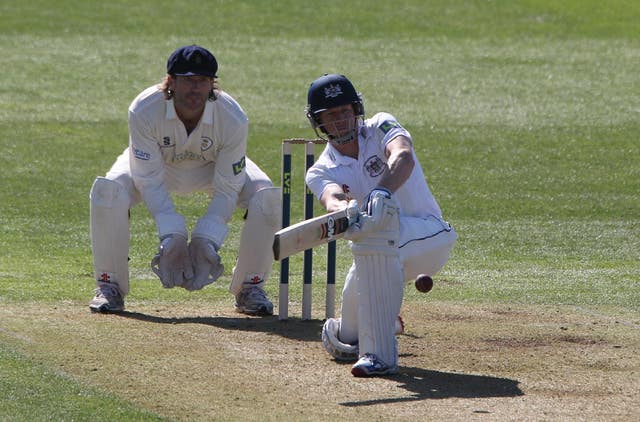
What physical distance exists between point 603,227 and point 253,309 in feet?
16.5

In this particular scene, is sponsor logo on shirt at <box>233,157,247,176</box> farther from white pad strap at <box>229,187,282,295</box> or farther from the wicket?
the wicket

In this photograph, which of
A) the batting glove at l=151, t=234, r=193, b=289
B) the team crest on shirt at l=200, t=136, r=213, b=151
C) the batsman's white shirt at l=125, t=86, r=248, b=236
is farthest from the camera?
the team crest on shirt at l=200, t=136, r=213, b=151

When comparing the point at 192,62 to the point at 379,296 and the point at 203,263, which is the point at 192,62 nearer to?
the point at 203,263

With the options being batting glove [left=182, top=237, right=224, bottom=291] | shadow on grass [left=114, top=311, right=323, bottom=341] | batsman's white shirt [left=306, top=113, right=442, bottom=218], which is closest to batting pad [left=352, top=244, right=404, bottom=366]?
batsman's white shirt [left=306, top=113, right=442, bottom=218]

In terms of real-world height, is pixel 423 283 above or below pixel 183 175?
below

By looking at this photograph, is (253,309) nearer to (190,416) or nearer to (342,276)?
(342,276)

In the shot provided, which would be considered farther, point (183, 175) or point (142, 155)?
point (183, 175)

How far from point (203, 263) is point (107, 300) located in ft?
2.05

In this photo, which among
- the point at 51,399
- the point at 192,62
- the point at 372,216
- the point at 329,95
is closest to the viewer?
the point at 51,399

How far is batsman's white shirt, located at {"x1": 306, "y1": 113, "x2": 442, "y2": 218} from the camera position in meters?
6.23

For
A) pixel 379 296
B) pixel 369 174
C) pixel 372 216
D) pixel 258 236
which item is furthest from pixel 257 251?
pixel 372 216

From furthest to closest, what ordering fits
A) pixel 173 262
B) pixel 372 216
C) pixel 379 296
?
pixel 173 262 → pixel 379 296 → pixel 372 216

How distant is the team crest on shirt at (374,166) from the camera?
623 cm

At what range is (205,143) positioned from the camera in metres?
7.39
